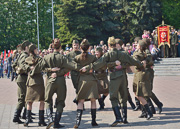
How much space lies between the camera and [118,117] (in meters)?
7.95

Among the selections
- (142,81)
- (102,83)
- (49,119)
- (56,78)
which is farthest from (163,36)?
(49,119)

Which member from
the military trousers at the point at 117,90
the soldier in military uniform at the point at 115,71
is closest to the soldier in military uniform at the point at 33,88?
the soldier in military uniform at the point at 115,71

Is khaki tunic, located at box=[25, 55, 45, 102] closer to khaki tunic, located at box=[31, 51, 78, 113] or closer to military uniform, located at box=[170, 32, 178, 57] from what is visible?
khaki tunic, located at box=[31, 51, 78, 113]

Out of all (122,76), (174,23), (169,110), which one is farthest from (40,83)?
(174,23)

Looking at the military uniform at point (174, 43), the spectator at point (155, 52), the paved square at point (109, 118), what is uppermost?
the military uniform at point (174, 43)

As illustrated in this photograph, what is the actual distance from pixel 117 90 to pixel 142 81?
3.40 ft

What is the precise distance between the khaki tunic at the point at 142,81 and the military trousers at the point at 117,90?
66cm

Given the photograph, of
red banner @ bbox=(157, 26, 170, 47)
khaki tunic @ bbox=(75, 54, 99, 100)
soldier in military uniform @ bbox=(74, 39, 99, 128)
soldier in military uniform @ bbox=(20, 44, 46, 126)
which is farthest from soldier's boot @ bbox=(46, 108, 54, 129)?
red banner @ bbox=(157, 26, 170, 47)

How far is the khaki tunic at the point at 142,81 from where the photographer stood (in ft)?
28.8

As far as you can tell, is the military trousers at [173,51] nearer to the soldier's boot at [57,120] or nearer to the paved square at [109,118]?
the paved square at [109,118]

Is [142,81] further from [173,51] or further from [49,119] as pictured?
[173,51]

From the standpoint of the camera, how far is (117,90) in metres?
8.12

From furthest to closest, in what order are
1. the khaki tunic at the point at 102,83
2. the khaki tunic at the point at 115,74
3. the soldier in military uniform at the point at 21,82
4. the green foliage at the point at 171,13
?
the green foliage at the point at 171,13 < the khaki tunic at the point at 102,83 < the soldier in military uniform at the point at 21,82 < the khaki tunic at the point at 115,74

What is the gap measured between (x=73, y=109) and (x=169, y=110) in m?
2.94
